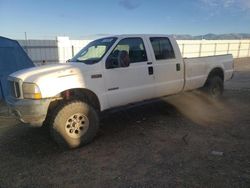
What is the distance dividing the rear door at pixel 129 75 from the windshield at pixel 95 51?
18 cm

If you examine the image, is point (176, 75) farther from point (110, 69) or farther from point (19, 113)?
point (19, 113)

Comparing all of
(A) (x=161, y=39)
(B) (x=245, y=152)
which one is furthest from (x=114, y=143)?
(A) (x=161, y=39)

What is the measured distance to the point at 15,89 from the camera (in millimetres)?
4688

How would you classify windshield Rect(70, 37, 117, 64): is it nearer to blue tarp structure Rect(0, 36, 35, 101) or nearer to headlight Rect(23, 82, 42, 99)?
headlight Rect(23, 82, 42, 99)

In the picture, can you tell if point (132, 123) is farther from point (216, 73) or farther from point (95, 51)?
point (216, 73)

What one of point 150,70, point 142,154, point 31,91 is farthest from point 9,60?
point 142,154

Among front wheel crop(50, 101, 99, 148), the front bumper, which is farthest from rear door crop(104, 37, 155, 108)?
the front bumper

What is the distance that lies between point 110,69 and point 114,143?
A: 1.44m

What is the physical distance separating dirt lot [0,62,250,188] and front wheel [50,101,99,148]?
0.20m

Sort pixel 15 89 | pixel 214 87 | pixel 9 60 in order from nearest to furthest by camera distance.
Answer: pixel 15 89
pixel 214 87
pixel 9 60

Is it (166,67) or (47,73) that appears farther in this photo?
(166,67)

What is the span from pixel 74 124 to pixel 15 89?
Result: 123 cm

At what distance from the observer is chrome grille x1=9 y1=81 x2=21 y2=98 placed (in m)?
4.60

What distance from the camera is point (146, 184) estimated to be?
11.3 ft
